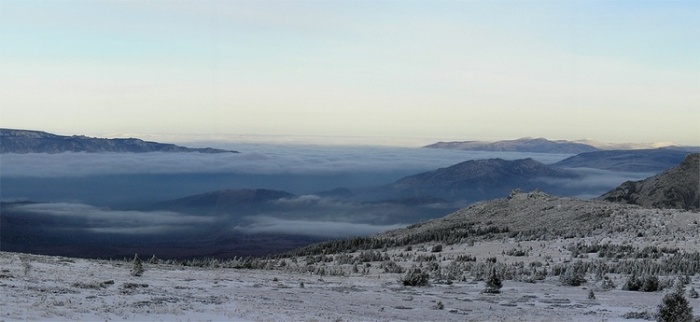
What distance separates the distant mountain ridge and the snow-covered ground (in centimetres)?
6932

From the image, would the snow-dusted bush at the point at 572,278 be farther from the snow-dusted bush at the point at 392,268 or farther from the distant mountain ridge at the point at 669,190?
the distant mountain ridge at the point at 669,190

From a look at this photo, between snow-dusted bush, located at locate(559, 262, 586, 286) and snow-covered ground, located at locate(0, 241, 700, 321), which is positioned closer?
snow-covered ground, located at locate(0, 241, 700, 321)

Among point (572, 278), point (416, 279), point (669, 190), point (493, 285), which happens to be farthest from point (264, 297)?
point (669, 190)

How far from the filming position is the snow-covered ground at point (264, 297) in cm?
1848

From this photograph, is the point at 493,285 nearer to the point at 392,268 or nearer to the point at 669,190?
the point at 392,268

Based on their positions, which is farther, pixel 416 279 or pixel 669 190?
pixel 669 190

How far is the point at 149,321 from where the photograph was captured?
17250 mm

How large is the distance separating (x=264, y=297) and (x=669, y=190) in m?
83.2

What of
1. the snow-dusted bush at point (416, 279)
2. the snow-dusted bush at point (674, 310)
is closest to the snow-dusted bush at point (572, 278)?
the snow-dusted bush at point (416, 279)

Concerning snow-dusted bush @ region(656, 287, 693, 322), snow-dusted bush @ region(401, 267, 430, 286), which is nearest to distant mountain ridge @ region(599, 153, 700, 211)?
snow-dusted bush @ region(401, 267, 430, 286)

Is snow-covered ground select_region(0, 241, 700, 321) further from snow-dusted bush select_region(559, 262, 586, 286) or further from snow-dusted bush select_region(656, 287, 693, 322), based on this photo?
snow-dusted bush select_region(656, 287, 693, 322)

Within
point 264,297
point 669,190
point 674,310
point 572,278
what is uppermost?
point 674,310

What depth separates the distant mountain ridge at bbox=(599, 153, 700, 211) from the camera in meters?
90.9

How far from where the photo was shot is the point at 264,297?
74.8ft
